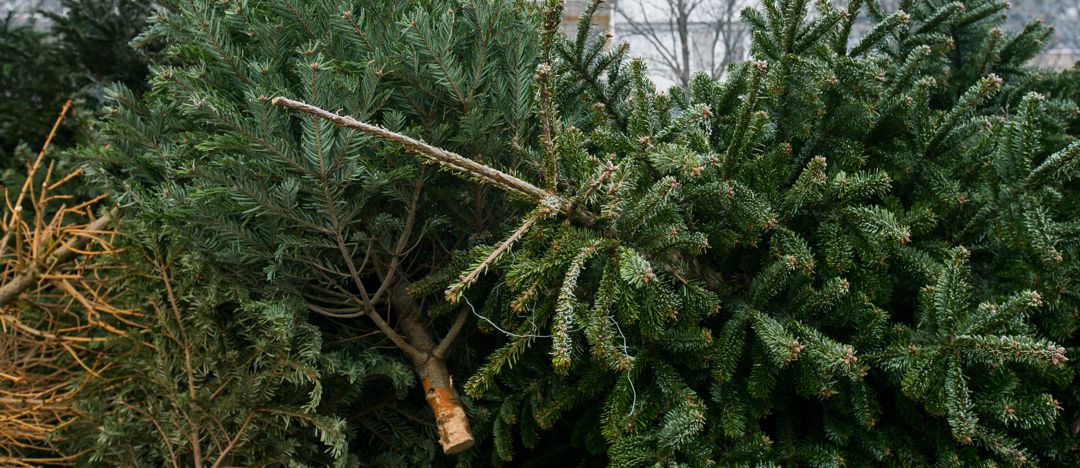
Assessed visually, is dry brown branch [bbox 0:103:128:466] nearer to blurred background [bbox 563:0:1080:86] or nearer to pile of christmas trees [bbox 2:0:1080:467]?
pile of christmas trees [bbox 2:0:1080:467]

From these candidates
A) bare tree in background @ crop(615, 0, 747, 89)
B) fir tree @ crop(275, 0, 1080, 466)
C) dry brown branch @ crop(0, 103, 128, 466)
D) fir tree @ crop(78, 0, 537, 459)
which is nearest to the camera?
fir tree @ crop(275, 0, 1080, 466)

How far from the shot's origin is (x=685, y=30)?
6867 millimetres

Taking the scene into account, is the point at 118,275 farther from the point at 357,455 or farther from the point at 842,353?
the point at 842,353

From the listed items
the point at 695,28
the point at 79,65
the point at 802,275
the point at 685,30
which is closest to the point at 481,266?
the point at 802,275

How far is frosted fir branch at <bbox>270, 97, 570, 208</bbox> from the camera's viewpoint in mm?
1257

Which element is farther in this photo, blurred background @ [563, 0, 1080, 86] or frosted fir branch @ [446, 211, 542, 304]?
blurred background @ [563, 0, 1080, 86]

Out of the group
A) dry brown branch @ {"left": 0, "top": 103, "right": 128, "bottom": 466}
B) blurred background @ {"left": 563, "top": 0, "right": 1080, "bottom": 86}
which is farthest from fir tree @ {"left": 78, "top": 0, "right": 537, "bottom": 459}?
blurred background @ {"left": 563, "top": 0, "right": 1080, "bottom": 86}

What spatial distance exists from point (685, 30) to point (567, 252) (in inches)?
235

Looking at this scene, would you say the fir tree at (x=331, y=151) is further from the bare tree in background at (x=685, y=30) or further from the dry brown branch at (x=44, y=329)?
the bare tree in background at (x=685, y=30)

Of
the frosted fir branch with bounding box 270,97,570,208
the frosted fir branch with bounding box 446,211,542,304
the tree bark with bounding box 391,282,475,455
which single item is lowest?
the tree bark with bounding box 391,282,475,455

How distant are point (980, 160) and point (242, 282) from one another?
1.90 meters

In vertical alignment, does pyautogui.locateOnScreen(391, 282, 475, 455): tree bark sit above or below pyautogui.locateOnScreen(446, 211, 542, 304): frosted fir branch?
below

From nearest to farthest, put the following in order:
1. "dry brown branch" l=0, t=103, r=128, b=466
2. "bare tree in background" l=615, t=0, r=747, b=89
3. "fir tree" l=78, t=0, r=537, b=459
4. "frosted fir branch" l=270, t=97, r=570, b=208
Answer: "frosted fir branch" l=270, t=97, r=570, b=208, "fir tree" l=78, t=0, r=537, b=459, "dry brown branch" l=0, t=103, r=128, b=466, "bare tree in background" l=615, t=0, r=747, b=89

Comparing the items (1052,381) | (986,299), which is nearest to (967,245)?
(986,299)
